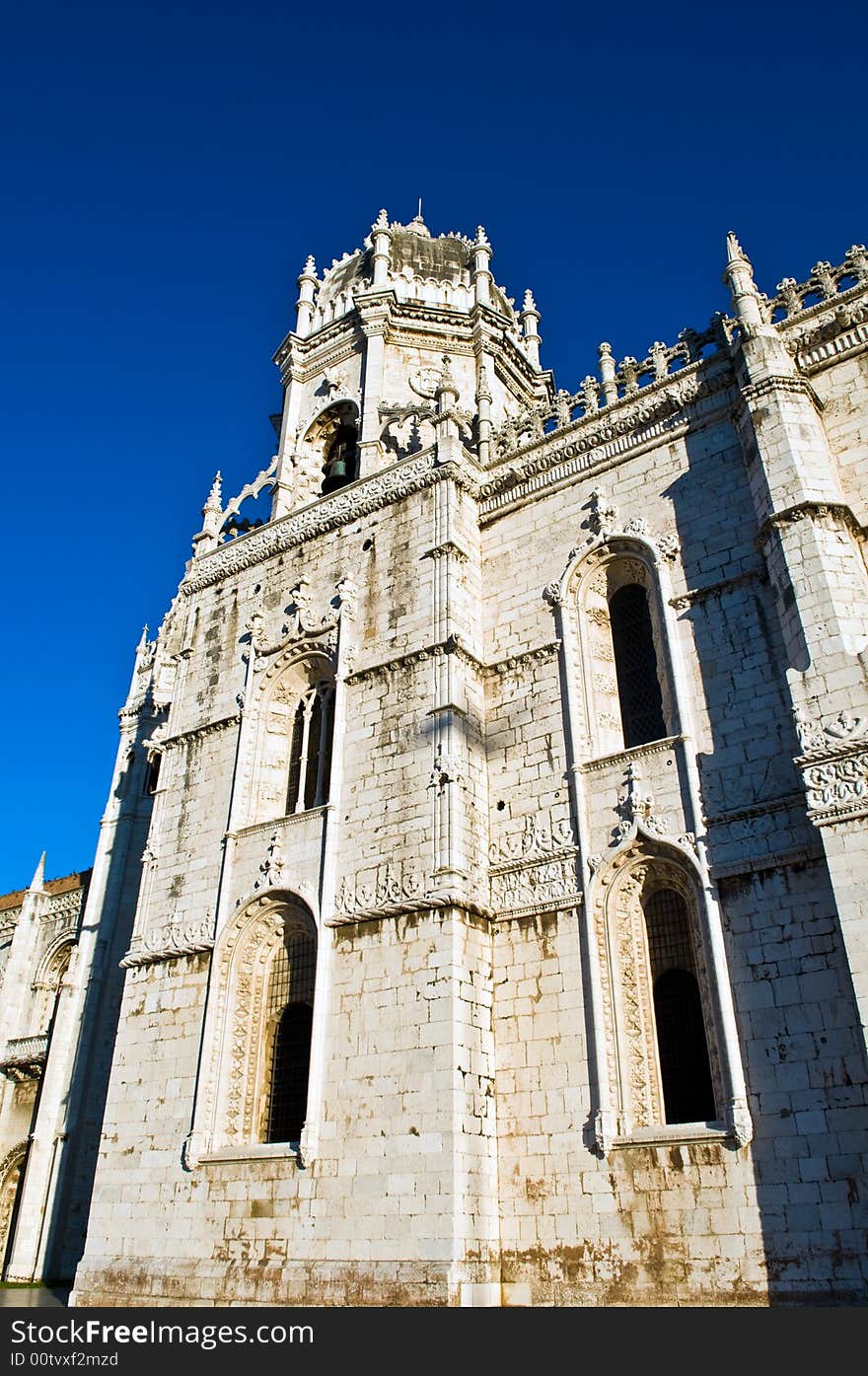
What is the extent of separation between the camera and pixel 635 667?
15.7 meters

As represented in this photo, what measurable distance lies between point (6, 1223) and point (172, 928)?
41.2 ft

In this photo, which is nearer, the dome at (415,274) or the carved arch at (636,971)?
the carved arch at (636,971)

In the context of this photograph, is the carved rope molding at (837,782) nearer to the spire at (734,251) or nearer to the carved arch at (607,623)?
the carved arch at (607,623)

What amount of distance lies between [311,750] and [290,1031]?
16.2 ft

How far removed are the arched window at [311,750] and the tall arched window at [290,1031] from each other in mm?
2357

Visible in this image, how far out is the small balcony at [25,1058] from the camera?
987 inches

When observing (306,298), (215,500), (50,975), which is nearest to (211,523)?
(215,500)

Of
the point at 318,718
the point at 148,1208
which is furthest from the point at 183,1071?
the point at 318,718

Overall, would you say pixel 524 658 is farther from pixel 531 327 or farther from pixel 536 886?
pixel 531 327

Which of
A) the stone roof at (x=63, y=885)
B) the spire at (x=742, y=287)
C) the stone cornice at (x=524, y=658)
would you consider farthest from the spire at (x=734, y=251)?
the stone roof at (x=63, y=885)

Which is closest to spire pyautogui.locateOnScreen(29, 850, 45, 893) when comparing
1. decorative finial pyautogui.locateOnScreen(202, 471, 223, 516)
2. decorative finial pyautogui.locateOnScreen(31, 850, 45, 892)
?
decorative finial pyautogui.locateOnScreen(31, 850, 45, 892)

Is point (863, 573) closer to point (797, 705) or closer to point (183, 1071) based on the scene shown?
point (797, 705)

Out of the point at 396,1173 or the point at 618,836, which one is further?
the point at 618,836

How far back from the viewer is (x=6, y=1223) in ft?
79.6
